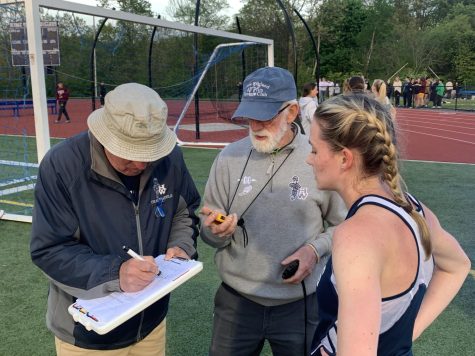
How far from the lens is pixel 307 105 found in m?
8.20

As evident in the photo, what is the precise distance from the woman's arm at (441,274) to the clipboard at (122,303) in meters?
0.85

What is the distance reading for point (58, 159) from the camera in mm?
1807

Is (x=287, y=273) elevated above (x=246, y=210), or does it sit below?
below

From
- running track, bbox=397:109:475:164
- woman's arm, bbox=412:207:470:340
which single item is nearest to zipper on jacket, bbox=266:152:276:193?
woman's arm, bbox=412:207:470:340

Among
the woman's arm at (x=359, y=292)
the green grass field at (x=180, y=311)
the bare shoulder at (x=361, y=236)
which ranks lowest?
the green grass field at (x=180, y=311)

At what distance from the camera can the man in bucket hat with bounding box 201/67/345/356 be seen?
218 centimetres

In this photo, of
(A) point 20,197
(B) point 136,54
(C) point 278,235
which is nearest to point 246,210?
(C) point 278,235

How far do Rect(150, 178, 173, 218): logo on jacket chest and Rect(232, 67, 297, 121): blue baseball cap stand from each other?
0.53m

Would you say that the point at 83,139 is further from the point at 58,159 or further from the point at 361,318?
the point at 361,318

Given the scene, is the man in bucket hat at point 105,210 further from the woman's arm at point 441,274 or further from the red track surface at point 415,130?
the red track surface at point 415,130

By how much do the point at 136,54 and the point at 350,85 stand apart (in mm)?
7889

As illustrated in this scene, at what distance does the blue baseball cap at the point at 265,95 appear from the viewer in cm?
221

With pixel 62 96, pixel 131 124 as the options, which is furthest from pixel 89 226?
pixel 62 96

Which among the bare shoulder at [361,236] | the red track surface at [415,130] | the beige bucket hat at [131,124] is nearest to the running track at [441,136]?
the red track surface at [415,130]
